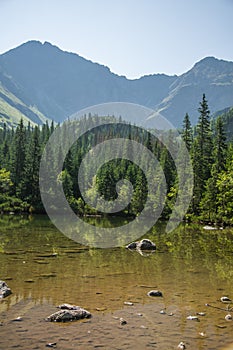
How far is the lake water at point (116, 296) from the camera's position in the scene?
34.2 ft

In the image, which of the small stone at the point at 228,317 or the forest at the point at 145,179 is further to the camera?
the forest at the point at 145,179

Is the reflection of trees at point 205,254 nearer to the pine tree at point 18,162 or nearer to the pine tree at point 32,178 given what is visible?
the pine tree at point 32,178

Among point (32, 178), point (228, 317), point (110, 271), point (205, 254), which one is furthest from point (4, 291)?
point (32, 178)

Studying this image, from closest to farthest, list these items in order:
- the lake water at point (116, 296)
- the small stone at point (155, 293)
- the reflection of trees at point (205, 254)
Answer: the lake water at point (116, 296) < the small stone at point (155, 293) < the reflection of trees at point (205, 254)

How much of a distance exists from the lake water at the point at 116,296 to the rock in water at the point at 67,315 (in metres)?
0.25

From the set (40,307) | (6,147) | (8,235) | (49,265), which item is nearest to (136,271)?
(49,265)

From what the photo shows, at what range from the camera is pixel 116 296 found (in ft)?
48.1

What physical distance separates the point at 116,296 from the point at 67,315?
3.27 m

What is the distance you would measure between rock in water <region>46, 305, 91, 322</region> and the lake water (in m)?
0.25

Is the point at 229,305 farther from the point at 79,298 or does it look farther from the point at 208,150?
the point at 208,150

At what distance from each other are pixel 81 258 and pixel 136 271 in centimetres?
473

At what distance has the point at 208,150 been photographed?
6353 cm

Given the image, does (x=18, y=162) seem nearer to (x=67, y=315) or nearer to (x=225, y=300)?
(x=225, y=300)

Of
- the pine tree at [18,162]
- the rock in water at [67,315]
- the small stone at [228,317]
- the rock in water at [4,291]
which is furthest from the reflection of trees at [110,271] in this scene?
the pine tree at [18,162]
